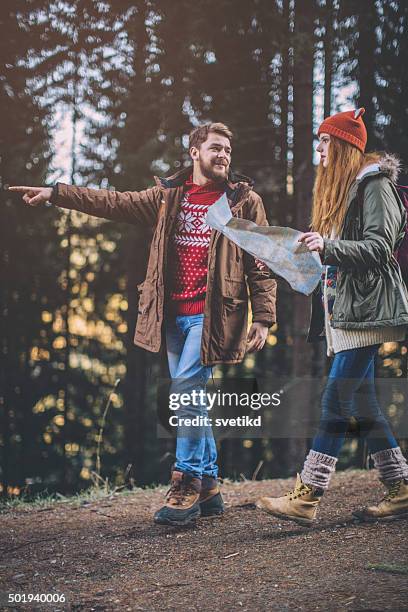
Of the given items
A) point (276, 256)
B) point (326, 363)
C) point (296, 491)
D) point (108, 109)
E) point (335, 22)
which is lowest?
point (296, 491)

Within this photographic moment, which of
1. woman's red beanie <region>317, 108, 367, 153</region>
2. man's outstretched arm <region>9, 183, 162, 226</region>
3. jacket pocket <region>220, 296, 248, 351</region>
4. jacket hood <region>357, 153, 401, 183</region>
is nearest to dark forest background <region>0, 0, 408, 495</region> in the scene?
A: jacket pocket <region>220, 296, 248, 351</region>

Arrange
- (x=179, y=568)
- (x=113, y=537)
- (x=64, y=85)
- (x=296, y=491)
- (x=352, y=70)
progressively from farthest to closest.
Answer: (x=64, y=85), (x=352, y=70), (x=113, y=537), (x=296, y=491), (x=179, y=568)

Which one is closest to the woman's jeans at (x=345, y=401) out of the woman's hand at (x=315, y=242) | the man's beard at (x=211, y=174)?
the woman's hand at (x=315, y=242)

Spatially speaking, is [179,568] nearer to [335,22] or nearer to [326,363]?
[326,363]

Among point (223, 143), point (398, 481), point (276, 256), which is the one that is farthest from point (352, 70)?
point (398, 481)

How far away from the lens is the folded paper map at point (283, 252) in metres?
3.02

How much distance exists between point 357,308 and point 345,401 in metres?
0.38

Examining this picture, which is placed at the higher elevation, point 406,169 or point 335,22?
point 335,22

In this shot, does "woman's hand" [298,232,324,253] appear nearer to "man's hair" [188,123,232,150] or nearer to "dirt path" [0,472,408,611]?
"man's hair" [188,123,232,150]

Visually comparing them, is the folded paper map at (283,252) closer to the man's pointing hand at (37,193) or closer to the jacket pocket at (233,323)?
the jacket pocket at (233,323)

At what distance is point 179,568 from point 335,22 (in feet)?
9.48

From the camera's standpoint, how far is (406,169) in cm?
353

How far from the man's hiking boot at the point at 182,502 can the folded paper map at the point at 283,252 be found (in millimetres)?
982

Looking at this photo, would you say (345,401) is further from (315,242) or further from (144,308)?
(144,308)
